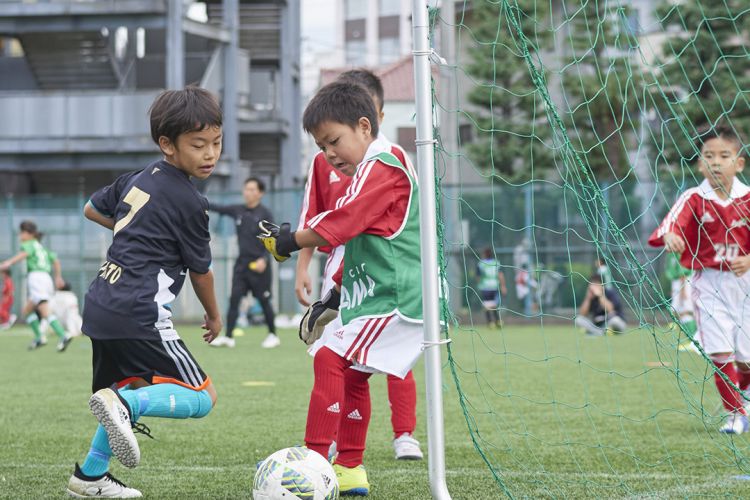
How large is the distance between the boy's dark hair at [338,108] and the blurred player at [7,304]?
18.6 meters

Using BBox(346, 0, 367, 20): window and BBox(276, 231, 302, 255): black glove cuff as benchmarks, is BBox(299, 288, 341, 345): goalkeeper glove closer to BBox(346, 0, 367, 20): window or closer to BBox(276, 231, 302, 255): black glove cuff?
BBox(276, 231, 302, 255): black glove cuff

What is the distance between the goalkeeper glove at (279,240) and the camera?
151 inches

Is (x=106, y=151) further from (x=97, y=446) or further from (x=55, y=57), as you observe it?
(x=97, y=446)

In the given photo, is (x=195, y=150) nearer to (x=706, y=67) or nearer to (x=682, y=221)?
(x=682, y=221)

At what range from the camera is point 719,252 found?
606 centimetres

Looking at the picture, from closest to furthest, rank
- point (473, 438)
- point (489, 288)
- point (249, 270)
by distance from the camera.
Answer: point (473, 438) < point (249, 270) < point (489, 288)

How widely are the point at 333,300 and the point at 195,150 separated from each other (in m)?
0.99

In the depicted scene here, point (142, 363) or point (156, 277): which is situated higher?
point (156, 277)

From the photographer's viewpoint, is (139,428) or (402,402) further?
(402,402)

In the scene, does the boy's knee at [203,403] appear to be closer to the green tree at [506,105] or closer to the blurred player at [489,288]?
the blurred player at [489,288]

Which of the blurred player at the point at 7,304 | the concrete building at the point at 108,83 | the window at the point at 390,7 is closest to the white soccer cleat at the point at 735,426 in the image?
the blurred player at the point at 7,304

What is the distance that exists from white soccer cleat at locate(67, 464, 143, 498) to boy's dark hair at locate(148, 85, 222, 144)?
1.24m

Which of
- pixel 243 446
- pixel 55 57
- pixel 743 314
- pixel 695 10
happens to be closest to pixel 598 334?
pixel 695 10

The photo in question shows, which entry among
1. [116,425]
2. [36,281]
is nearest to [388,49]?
[36,281]
